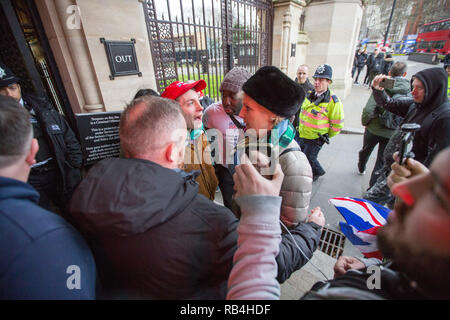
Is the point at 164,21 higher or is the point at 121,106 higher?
the point at 164,21

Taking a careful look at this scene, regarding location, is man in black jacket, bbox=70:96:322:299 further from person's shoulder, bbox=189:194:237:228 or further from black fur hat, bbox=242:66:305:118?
black fur hat, bbox=242:66:305:118

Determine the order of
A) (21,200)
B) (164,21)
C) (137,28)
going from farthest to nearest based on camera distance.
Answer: (164,21), (137,28), (21,200)

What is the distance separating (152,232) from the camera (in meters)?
0.84

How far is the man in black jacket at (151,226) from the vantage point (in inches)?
31.2

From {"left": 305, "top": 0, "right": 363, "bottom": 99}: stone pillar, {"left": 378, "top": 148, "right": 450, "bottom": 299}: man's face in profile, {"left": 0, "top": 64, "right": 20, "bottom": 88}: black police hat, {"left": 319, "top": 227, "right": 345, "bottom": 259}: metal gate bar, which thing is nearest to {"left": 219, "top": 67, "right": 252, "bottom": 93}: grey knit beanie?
{"left": 378, "top": 148, "right": 450, "bottom": 299}: man's face in profile

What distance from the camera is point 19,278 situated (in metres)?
0.69

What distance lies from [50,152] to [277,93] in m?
2.64

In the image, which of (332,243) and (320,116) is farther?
(320,116)

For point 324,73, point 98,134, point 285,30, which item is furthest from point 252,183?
point 285,30

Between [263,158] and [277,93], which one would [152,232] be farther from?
[277,93]

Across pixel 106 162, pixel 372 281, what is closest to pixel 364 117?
pixel 372 281

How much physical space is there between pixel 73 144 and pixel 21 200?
2.09 metres

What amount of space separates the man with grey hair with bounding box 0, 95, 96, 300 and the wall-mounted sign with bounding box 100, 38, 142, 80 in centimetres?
207
